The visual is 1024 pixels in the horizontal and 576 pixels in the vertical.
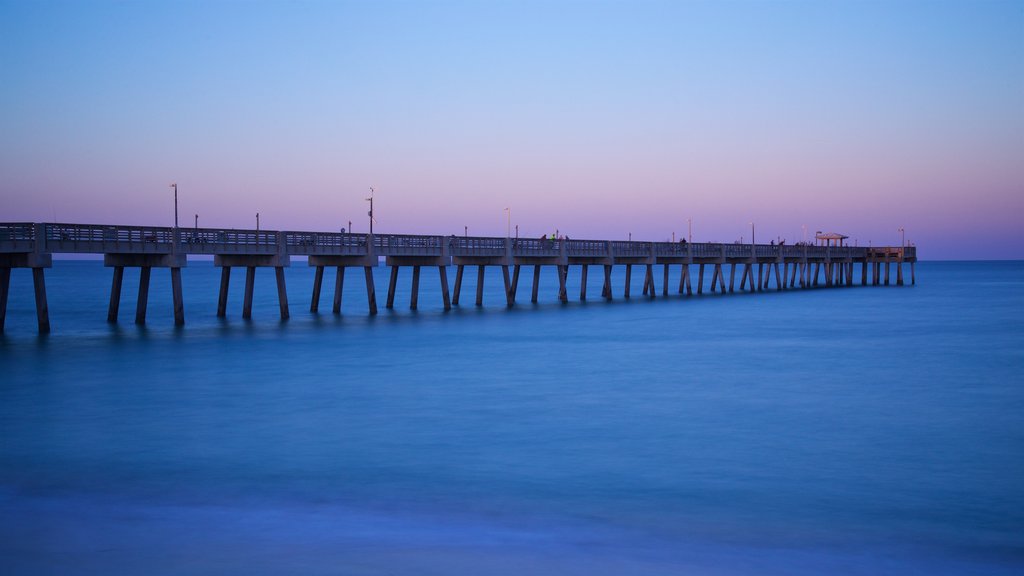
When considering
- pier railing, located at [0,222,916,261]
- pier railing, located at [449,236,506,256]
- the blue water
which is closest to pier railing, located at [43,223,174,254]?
pier railing, located at [0,222,916,261]

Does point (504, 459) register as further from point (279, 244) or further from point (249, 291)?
point (249, 291)

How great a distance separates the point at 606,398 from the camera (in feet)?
61.4

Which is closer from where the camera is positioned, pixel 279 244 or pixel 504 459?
pixel 504 459

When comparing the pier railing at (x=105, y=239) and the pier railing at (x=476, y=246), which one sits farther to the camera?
the pier railing at (x=476, y=246)

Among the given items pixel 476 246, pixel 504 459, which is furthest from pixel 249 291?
pixel 504 459

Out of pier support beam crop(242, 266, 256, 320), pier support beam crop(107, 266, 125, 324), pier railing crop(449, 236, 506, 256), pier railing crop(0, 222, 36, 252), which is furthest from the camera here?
pier railing crop(449, 236, 506, 256)

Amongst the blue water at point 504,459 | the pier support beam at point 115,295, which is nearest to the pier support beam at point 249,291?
the pier support beam at point 115,295

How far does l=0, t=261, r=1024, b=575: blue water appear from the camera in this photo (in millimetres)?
8406

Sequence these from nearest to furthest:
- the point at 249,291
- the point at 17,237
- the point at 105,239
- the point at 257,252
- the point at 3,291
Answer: the point at 17,237 → the point at 105,239 → the point at 3,291 → the point at 257,252 → the point at 249,291

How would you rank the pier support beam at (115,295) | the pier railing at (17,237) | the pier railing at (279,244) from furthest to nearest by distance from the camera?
the pier support beam at (115,295) < the pier railing at (279,244) < the pier railing at (17,237)

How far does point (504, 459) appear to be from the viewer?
1282cm

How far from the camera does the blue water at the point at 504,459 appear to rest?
8.41m

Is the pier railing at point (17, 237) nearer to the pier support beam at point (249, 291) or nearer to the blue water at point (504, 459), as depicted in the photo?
the blue water at point (504, 459)

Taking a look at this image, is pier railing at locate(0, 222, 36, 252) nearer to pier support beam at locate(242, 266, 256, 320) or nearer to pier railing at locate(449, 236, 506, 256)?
pier support beam at locate(242, 266, 256, 320)
